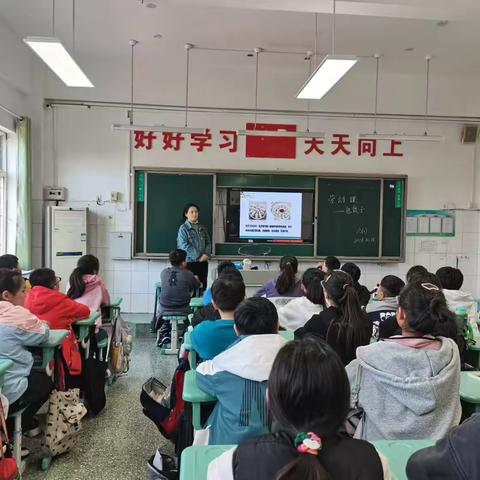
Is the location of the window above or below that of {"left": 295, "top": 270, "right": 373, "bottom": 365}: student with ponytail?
above

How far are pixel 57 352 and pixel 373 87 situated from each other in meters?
5.55

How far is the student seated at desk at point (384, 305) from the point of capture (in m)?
2.86

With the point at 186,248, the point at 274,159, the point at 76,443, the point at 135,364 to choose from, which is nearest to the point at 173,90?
the point at 274,159

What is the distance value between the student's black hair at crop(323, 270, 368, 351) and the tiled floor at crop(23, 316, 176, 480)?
130 cm

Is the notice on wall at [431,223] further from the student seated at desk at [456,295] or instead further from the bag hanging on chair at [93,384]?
the bag hanging on chair at [93,384]

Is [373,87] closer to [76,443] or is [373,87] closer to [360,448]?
[76,443]

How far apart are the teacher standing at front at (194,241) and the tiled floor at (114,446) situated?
2316 mm

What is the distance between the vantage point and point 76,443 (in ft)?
9.32

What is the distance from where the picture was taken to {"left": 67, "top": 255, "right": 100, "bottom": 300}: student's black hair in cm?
355

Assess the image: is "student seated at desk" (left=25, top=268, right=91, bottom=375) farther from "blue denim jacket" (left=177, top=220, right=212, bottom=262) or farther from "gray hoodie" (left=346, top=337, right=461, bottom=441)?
"blue denim jacket" (left=177, top=220, right=212, bottom=262)

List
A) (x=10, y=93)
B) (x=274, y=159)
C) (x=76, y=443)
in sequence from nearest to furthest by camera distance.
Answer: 1. (x=76, y=443)
2. (x=10, y=93)
3. (x=274, y=159)

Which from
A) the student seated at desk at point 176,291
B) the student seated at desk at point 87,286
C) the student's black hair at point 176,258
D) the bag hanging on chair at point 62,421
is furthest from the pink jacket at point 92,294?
the student's black hair at point 176,258

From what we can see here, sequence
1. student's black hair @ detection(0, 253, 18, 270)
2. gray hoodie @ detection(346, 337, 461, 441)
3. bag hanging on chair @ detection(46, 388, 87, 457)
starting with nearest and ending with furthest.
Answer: gray hoodie @ detection(346, 337, 461, 441) < bag hanging on chair @ detection(46, 388, 87, 457) < student's black hair @ detection(0, 253, 18, 270)

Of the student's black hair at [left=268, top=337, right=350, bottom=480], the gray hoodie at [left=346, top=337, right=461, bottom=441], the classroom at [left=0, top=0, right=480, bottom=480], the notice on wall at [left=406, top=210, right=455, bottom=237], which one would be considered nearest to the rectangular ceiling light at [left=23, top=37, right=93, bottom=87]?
the classroom at [left=0, top=0, right=480, bottom=480]
